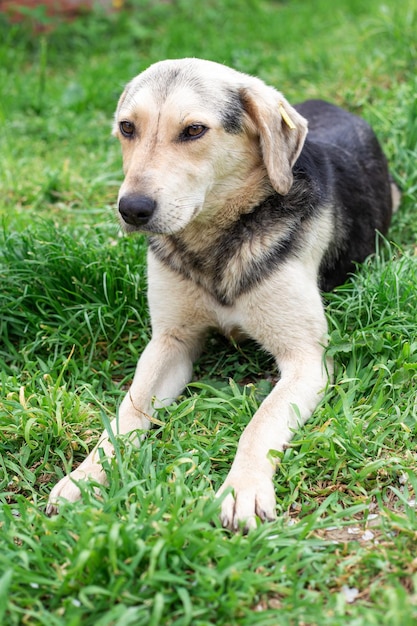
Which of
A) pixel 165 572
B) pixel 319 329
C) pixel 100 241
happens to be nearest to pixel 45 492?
pixel 165 572

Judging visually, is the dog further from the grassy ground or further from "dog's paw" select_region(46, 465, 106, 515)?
the grassy ground

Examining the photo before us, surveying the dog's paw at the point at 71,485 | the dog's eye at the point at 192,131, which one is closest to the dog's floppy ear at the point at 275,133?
the dog's eye at the point at 192,131

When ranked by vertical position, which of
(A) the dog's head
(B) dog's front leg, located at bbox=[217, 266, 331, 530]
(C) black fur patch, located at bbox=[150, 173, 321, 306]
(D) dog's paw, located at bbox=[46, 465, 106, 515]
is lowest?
(D) dog's paw, located at bbox=[46, 465, 106, 515]

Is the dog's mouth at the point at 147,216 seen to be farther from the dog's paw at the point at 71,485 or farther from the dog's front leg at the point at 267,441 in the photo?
the dog's paw at the point at 71,485

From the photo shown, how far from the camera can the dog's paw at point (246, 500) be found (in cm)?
275

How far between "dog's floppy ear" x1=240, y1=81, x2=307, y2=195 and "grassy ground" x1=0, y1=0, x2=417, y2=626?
76 centimetres

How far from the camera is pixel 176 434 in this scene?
3.38 metres

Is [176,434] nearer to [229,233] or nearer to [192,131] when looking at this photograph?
[229,233]

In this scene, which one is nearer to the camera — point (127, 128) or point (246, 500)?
point (246, 500)

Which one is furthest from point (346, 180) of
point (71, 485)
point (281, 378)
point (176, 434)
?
point (71, 485)

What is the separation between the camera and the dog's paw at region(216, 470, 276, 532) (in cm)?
275

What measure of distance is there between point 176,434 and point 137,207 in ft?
3.34

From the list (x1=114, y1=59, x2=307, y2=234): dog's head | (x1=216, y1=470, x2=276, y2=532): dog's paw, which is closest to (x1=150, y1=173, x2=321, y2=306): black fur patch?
(x1=114, y1=59, x2=307, y2=234): dog's head

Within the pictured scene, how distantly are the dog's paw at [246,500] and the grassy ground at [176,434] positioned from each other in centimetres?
7
